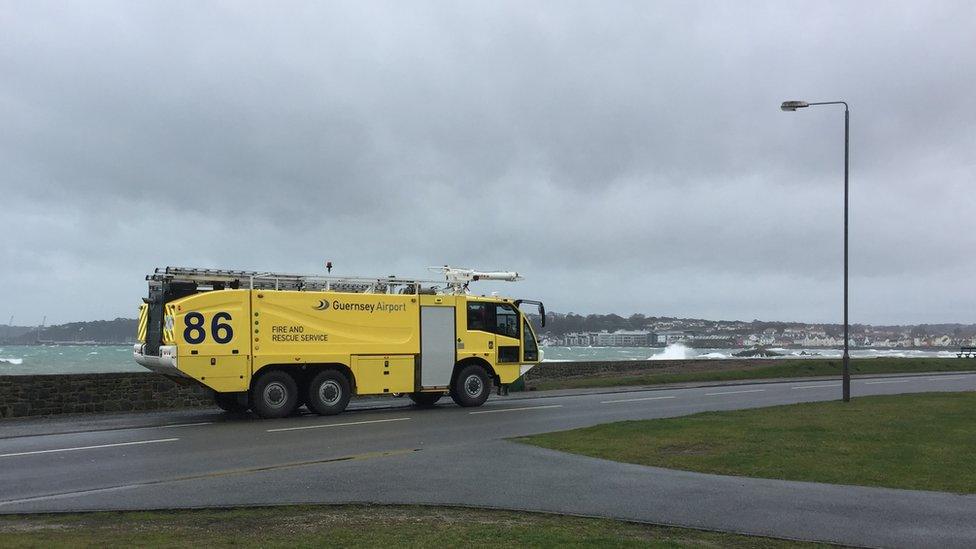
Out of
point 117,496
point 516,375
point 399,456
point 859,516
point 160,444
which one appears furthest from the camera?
point 516,375

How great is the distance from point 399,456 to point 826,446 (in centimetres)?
665

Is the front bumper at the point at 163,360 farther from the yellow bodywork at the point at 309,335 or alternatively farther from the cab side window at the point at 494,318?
the cab side window at the point at 494,318

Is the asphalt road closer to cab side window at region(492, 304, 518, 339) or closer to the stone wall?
the stone wall

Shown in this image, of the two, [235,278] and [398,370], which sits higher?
[235,278]

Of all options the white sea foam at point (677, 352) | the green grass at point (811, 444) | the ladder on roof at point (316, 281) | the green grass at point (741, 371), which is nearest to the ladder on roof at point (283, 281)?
the ladder on roof at point (316, 281)

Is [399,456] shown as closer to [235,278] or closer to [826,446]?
[826,446]

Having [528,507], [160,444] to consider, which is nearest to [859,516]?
[528,507]

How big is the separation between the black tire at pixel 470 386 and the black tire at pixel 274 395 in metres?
4.34

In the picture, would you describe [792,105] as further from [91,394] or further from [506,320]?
[91,394]

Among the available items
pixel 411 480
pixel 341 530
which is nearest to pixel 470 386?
pixel 411 480

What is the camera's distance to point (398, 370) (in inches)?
786

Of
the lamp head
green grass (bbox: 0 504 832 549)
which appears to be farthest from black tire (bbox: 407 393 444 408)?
green grass (bbox: 0 504 832 549)

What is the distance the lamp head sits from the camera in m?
20.0

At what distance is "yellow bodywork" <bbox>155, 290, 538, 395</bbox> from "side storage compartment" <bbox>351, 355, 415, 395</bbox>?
2 centimetres
